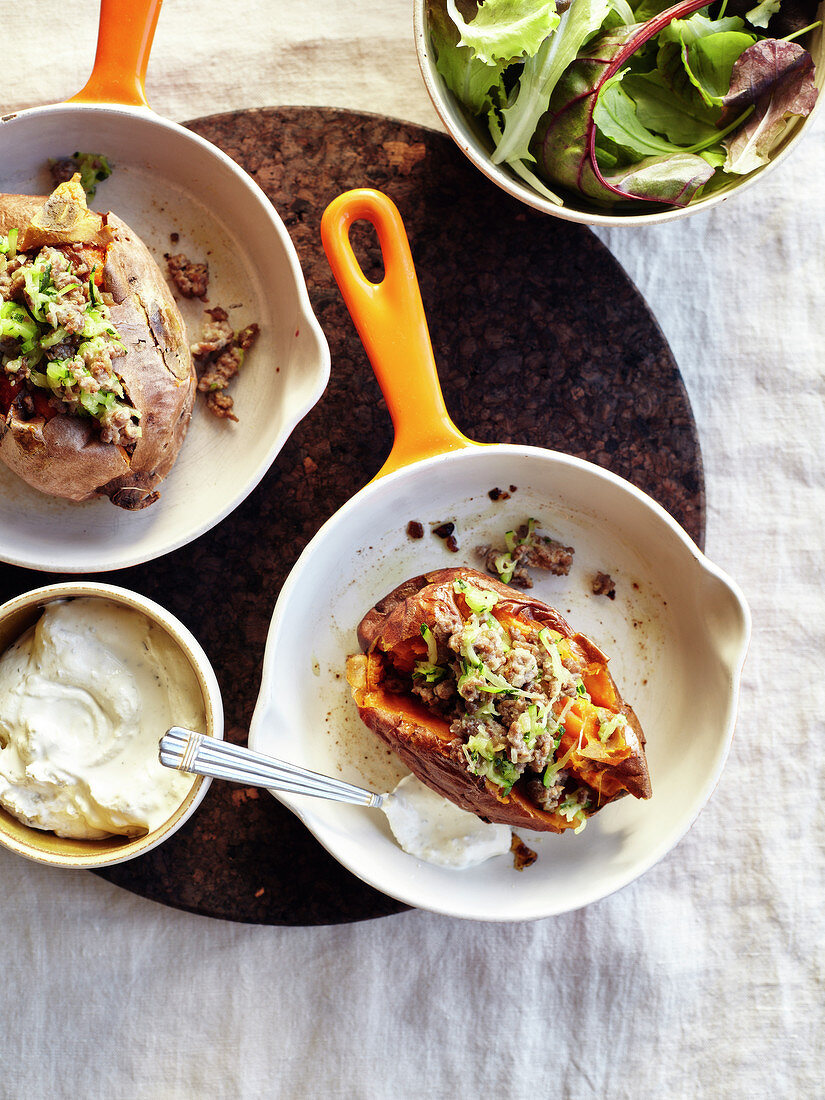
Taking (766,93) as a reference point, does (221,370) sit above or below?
below

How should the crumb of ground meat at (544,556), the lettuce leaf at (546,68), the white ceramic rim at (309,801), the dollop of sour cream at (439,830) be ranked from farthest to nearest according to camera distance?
the crumb of ground meat at (544,556) < the dollop of sour cream at (439,830) < the white ceramic rim at (309,801) < the lettuce leaf at (546,68)

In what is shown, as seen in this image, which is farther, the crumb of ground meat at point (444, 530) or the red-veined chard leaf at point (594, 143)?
the crumb of ground meat at point (444, 530)

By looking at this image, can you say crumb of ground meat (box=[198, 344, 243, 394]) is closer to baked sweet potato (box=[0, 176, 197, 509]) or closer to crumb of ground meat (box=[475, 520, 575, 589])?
baked sweet potato (box=[0, 176, 197, 509])

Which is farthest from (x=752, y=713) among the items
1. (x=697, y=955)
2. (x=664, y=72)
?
(x=664, y=72)

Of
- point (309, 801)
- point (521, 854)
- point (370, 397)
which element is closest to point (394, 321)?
point (370, 397)

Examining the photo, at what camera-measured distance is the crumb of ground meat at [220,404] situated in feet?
6.85

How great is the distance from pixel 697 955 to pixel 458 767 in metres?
1.08

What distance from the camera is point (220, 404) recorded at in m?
2.09

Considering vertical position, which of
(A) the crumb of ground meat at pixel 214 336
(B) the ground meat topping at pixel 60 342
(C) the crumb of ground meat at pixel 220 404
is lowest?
(C) the crumb of ground meat at pixel 220 404

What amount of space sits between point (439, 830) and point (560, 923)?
533mm

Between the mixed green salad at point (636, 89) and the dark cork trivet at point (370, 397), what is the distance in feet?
0.83

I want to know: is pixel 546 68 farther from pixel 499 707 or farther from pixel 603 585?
pixel 499 707

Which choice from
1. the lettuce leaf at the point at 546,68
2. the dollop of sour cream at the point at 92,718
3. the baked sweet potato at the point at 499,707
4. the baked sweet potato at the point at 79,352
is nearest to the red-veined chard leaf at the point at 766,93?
the lettuce leaf at the point at 546,68

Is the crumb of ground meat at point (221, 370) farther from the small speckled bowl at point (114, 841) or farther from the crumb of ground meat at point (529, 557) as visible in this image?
the crumb of ground meat at point (529, 557)
